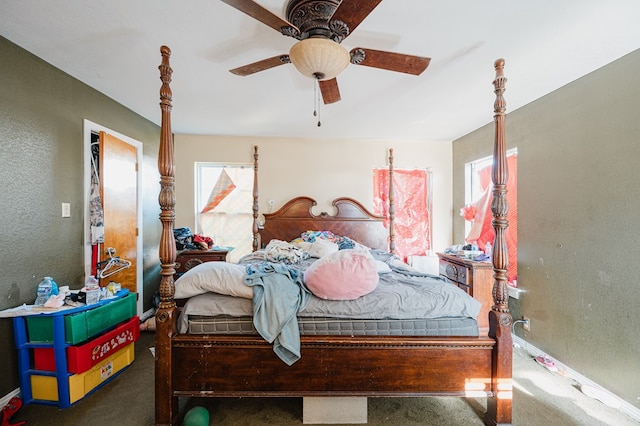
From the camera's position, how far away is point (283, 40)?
181 centimetres

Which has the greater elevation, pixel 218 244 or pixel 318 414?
pixel 218 244

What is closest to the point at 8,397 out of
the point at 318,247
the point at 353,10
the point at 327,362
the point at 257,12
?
the point at 327,362

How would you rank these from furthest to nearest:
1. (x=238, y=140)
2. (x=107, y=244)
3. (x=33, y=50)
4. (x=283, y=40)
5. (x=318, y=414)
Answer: (x=238, y=140), (x=107, y=244), (x=33, y=50), (x=283, y=40), (x=318, y=414)

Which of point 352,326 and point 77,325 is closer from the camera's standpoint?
point 352,326

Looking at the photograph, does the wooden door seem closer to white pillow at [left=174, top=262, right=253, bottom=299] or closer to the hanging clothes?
the hanging clothes

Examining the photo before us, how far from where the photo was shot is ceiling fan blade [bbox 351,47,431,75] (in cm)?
159

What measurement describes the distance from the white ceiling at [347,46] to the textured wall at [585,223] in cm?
28

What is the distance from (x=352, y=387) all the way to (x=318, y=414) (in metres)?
0.31

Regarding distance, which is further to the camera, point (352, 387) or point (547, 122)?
point (547, 122)

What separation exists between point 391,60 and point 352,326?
1.60 m

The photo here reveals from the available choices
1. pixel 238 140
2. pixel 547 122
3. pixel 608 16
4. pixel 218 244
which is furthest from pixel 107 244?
pixel 547 122

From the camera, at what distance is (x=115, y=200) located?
2795 mm

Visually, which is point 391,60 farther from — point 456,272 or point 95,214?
point 95,214

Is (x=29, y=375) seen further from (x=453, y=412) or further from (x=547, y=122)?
(x=547, y=122)
